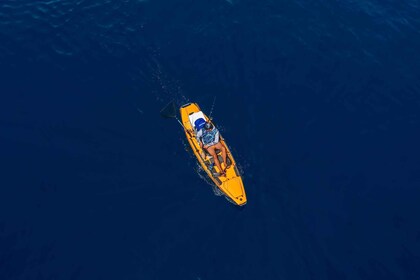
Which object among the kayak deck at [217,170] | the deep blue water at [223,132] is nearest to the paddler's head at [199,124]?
the kayak deck at [217,170]

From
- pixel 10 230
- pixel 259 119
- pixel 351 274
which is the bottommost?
pixel 10 230

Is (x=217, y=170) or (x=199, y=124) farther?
(x=199, y=124)

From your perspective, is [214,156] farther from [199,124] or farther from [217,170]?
[199,124]

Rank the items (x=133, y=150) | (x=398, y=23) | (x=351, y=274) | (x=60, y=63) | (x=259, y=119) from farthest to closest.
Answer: (x=398, y=23)
(x=60, y=63)
(x=259, y=119)
(x=133, y=150)
(x=351, y=274)

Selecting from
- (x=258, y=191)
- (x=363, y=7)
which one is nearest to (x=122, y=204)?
(x=258, y=191)

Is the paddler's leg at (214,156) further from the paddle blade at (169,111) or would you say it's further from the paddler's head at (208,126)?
the paddle blade at (169,111)

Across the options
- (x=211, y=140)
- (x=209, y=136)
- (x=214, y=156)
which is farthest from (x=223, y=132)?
(x=214, y=156)

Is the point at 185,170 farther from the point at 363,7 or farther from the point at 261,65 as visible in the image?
the point at 363,7
